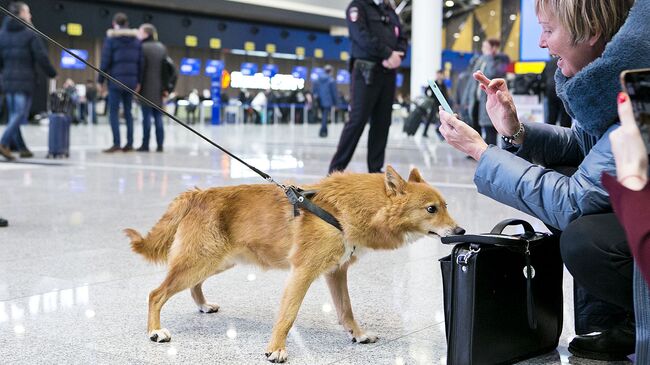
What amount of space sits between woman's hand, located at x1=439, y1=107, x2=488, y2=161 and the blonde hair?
0.40 metres

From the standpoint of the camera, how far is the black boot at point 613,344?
2549 mm

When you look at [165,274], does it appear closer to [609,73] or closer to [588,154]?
[588,154]

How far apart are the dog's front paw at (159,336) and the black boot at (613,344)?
1391 mm

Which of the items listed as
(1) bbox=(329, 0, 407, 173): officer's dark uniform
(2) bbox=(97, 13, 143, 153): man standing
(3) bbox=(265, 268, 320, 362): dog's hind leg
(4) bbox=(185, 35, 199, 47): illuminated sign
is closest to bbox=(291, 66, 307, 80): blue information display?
(4) bbox=(185, 35, 199, 47): illuminated sign

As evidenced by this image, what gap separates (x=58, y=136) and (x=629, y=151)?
408 inches

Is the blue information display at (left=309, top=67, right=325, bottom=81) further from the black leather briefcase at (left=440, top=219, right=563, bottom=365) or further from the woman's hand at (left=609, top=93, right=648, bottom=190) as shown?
the woman's hand at (left=609, top=93, right=648, bottom=190)

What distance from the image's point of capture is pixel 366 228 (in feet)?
8.38

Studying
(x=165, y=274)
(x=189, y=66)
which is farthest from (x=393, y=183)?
(x=189, y=66)

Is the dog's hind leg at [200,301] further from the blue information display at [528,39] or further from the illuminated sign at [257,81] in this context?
the illuminated sign at [257,81]

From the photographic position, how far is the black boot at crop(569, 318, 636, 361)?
8.36ft

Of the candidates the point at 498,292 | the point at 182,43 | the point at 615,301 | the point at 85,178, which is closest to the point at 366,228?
the point at 498,292

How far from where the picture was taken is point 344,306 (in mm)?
2791

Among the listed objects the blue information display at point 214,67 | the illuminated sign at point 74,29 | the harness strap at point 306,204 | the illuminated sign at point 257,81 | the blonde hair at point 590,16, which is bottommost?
the harness strap at point 306,204

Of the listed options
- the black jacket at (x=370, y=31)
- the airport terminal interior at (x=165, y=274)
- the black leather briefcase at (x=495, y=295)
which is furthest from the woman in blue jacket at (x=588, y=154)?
the black jacket at (x=370, y=31)
